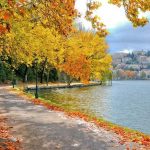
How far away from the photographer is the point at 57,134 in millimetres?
19062

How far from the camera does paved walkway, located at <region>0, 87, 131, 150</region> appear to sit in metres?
16.7

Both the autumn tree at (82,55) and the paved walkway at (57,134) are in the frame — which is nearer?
the paved walkway at (57,134)

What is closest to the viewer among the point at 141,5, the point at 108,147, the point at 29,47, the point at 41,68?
the point at 141,5

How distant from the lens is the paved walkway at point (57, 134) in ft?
54.9

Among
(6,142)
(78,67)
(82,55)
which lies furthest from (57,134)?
(82,55)

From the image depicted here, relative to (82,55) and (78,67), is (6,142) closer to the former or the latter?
(78,67)

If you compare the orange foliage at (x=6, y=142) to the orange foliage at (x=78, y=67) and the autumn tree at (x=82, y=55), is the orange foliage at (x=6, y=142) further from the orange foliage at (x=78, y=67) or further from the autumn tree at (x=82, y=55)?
the autumn tree at (x=82, y=55)

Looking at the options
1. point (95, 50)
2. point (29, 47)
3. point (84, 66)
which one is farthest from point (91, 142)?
point (95, 50)

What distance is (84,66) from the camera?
56.5 metres

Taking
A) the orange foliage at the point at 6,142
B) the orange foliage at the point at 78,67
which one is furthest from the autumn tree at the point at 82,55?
the orange foliage at the point at 6,142

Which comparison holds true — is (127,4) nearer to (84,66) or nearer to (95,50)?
(84,66)

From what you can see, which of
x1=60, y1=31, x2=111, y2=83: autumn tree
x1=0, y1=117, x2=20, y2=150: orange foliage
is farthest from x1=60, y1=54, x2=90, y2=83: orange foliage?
x1=0, y1=117, x2=20, y2=150: orange foliage

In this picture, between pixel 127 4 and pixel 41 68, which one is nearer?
pixel 127 4

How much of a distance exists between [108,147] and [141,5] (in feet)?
18.4
